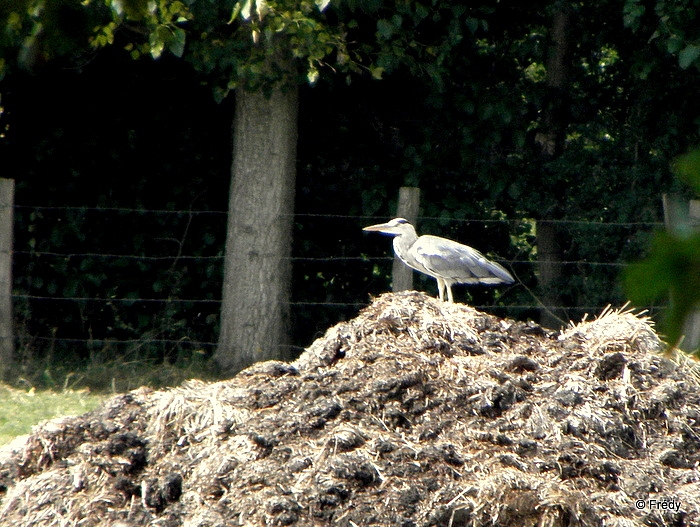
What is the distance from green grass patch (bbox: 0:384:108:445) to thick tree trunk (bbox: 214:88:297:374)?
123 cm

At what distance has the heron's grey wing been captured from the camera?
661 centimetres

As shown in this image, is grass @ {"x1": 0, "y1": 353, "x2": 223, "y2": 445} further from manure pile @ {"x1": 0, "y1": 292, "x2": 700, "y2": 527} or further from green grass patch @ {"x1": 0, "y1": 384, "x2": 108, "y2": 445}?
manure pile @ {"x1": 0, "y1": 292, "x2": 700, "y2": 527}

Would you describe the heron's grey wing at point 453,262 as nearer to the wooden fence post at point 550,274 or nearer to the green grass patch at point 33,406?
the wooden fence post at point 550,274

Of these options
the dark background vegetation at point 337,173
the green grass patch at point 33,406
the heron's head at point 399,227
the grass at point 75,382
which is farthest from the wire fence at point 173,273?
the green grass patch at point 33,406

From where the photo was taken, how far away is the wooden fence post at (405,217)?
7203 millimetres

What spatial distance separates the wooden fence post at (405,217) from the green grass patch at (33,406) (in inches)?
90.4

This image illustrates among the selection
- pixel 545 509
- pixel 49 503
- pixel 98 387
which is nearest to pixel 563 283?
pixel 98 387

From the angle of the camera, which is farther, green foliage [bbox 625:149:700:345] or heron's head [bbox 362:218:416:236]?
heron's head [bbox 362:218:416:236]

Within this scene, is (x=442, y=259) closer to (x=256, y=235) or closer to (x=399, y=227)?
(x=399, y=227)

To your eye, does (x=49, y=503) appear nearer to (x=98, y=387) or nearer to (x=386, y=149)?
(x=98, y=387)

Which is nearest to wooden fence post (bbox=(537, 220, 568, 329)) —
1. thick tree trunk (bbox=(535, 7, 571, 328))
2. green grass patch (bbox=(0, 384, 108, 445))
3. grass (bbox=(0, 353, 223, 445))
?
thick tree trunk (bbox=(535, 7, 571, 328))

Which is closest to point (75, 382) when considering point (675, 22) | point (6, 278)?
point (6, 278)

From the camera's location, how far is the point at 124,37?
8.02m

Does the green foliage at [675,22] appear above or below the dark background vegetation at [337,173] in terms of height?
above
